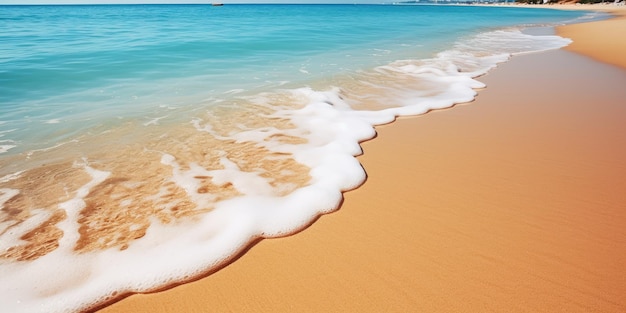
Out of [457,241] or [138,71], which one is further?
[138,71]

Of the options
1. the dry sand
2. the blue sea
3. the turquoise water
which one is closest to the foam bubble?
the blue sea

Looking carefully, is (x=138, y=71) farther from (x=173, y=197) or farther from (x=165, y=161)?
(x=173, y=197)

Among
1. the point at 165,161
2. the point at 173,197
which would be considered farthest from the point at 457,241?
the point at 165,161

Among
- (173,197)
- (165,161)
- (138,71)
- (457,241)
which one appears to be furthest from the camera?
(138,71)

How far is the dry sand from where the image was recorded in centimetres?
199

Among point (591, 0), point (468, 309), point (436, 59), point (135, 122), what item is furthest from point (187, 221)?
point (591, 0)

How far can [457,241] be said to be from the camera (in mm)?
2436

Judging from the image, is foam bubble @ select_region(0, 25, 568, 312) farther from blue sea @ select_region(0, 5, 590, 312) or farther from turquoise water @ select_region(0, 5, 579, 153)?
turquoise water @ select_region(0, 5, 579, 153)

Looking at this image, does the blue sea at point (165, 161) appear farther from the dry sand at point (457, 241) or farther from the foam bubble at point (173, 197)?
the dry sand at point (457, 241)

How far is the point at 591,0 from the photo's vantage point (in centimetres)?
7706

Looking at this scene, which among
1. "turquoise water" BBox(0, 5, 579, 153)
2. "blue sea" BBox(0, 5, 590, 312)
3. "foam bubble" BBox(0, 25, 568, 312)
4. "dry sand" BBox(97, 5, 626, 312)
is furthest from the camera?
"turquoise water" BBox(0, 5, 579, 153)

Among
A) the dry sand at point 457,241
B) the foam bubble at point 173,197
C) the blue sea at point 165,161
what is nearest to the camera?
the dry sand at point 457,241

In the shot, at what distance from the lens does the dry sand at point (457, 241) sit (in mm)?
1990

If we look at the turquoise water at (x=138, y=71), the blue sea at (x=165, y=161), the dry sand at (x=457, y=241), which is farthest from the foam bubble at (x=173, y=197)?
the turquoise water at (x=138, y=71)
